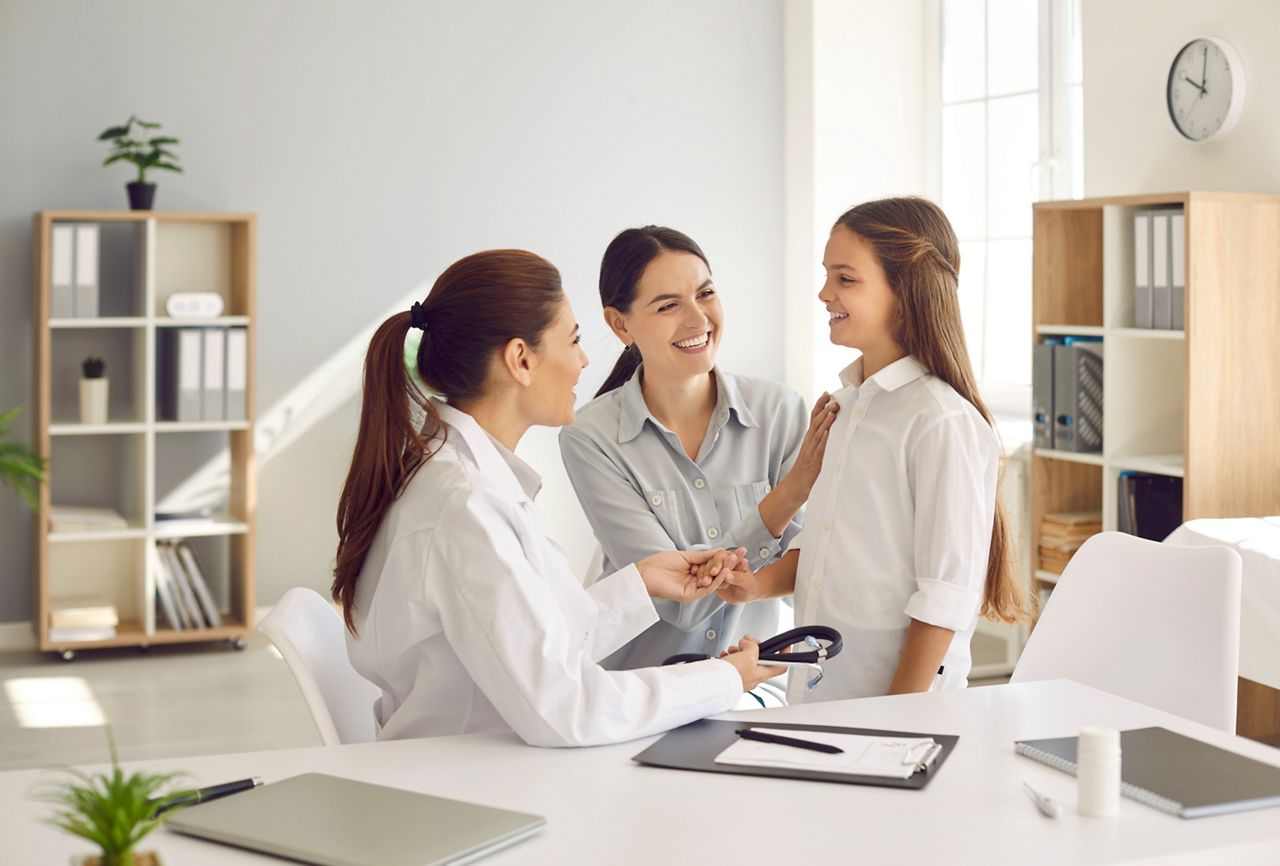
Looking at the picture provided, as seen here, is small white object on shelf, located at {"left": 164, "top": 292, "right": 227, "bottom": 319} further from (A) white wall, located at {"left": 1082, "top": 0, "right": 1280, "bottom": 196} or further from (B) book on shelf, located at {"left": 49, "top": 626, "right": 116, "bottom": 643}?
(A) white wall, located at {"left": 1082, "top": 0, "right": 1280, "bottom": 196}

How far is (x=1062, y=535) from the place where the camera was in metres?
4.31

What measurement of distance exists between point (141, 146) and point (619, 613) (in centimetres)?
378

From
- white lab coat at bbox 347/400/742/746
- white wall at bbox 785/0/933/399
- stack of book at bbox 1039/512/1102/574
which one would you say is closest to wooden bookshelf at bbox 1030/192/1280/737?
stack of book at bbox 1039/512/1102/574

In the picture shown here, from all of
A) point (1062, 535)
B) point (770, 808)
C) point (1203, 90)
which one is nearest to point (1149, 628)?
point (770, 808)

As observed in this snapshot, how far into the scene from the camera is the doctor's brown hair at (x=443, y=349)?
188 cm

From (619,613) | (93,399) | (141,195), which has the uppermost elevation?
(141,195)

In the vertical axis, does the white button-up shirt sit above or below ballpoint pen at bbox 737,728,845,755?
above

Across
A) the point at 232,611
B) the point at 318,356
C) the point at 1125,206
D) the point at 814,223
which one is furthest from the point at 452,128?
Answer: the point at 1125,206

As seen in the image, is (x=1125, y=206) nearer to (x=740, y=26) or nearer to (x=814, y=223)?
(x=814, y=223)

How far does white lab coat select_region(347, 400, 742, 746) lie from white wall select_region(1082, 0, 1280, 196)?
299 centimetres

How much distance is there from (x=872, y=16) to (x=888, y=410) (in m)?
4.30

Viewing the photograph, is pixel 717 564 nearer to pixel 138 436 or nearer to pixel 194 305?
pixel 194 305

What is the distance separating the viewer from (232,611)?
17.8 ft

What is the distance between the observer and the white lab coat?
1656mm
